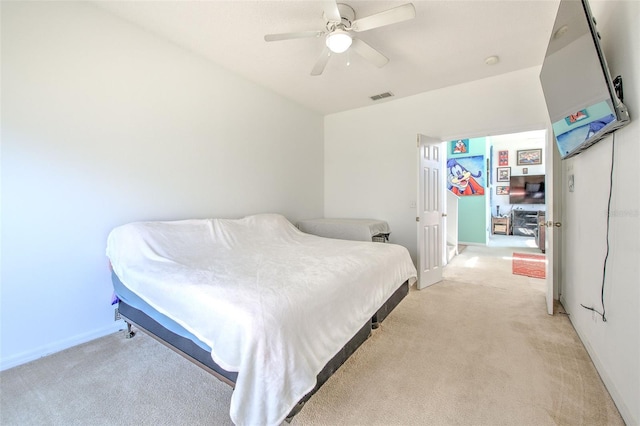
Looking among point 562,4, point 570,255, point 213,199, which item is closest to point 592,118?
point 562,4

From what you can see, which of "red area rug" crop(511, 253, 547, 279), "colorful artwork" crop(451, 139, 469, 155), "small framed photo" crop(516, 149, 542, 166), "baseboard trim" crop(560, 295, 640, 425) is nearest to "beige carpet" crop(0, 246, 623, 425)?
"baseboard trim" crop(560, 295, 640, 425)

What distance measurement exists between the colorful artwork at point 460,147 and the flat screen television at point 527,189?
7.20 ft

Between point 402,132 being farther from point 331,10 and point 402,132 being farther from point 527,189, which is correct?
point 527,189

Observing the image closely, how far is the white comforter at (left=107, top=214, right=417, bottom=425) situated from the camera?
1.10m

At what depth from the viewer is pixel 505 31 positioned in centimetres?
247

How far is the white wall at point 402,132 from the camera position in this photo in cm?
325

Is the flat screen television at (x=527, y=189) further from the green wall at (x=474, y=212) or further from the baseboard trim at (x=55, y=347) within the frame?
the baseboard trim at (x=55, y=347)

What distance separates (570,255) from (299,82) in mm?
3720

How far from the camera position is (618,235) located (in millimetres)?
1550

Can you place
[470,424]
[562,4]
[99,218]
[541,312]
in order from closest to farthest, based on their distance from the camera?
[470,424] → [562,4] → [99,218] → [541,312]

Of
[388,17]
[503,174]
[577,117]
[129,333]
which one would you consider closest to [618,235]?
[577,117]

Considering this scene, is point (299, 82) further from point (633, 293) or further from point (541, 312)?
point (541, 312)

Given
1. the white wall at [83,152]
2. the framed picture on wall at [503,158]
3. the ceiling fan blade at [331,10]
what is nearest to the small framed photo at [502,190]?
the framed picture on wall at [503,158]

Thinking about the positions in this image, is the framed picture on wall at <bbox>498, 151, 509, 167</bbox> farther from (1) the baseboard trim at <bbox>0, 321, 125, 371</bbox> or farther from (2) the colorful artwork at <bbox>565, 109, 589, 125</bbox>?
(1) the baseboard trim at <bbox>0, 321, 125, 371</bbox>
